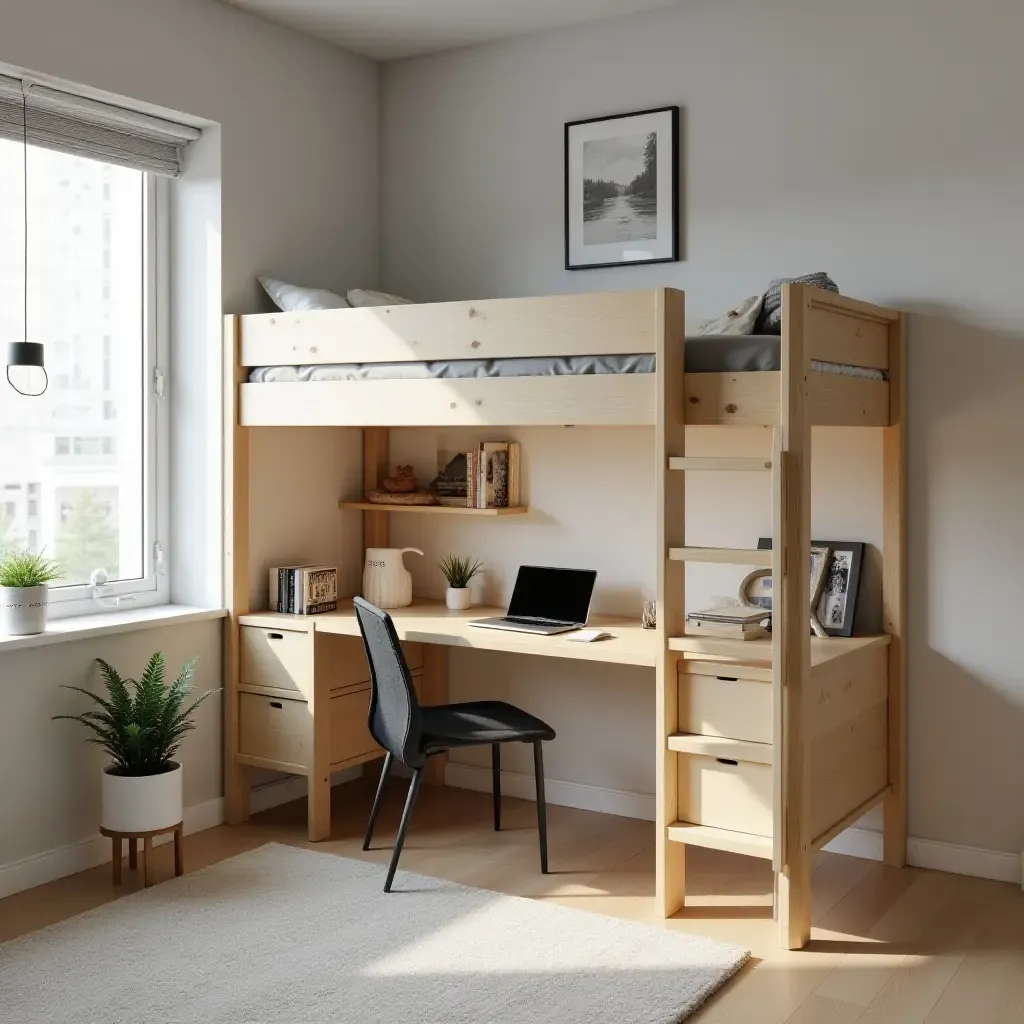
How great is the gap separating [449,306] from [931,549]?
1.56 meters

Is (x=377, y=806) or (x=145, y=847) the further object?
(x=377, y=806)

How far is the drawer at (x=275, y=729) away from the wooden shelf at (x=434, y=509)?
76 cm

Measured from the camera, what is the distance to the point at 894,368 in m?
3.43

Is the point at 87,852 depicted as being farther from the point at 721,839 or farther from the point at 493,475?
the point at 721,839

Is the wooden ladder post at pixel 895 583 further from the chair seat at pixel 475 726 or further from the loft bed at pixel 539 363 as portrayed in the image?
the chair seat at pixel 475 726

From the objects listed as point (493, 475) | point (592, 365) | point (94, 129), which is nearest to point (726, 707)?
point (592, 365)

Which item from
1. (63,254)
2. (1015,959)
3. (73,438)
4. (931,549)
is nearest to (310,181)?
(63,254)

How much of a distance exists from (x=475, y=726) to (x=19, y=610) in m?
1.29

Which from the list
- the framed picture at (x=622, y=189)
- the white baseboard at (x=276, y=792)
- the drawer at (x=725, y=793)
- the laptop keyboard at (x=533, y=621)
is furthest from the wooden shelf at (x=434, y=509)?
the drawer at (x=725, y=793)

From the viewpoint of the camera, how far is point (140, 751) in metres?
3.33

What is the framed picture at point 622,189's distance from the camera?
150 inches

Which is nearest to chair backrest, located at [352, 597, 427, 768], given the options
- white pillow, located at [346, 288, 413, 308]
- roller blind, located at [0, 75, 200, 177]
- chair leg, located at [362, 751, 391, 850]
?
chair leg, located at [362, 751, 391, 850]

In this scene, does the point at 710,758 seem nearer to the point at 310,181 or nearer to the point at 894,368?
the point at 894,368

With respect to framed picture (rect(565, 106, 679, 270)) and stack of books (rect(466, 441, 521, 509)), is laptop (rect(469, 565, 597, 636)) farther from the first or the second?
framed picture (rect(565, 106, 679, 270))
